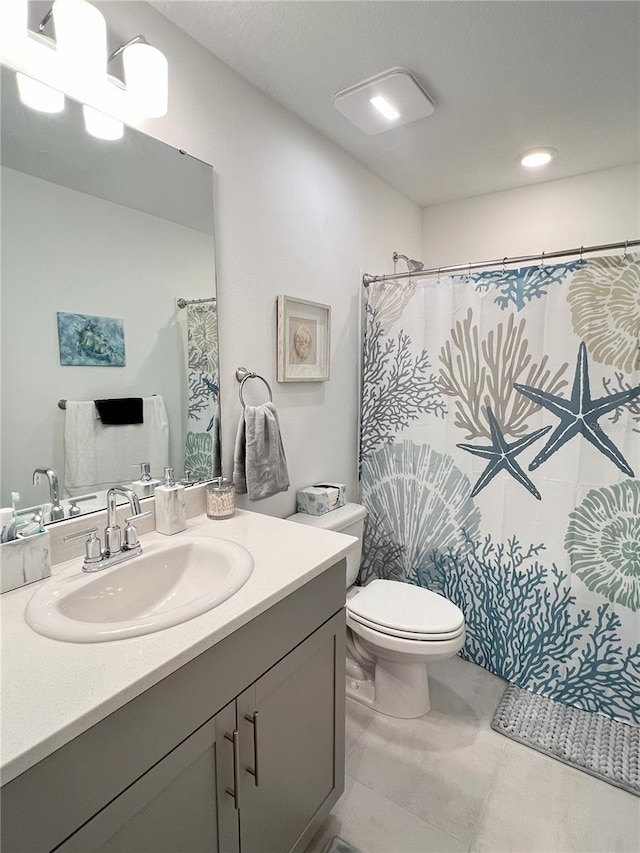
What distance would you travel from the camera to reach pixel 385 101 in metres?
1.70

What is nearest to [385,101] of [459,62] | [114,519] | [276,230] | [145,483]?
[459,62]

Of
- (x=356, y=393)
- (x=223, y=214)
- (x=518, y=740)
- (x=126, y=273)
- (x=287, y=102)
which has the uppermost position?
(x=287, y=102)

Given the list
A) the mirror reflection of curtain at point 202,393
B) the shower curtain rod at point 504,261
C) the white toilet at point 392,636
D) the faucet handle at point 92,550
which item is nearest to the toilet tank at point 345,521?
the white toilet at point 392,636

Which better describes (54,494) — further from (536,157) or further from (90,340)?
(536,157)

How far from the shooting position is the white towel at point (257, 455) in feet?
5.27

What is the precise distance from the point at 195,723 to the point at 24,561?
523 millimetres

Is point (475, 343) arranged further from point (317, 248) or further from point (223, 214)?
Result: point (223, 214)

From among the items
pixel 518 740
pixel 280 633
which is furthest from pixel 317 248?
pixel 518 740

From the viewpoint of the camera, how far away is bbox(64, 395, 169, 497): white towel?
1201mm

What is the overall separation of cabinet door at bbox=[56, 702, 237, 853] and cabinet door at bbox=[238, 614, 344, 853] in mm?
86

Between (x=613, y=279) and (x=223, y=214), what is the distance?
145cm

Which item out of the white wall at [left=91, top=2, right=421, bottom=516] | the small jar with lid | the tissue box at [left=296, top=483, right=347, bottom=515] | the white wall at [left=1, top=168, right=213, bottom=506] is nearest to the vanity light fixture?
the white wall at [left=91, top=2, right=421, bottom=516]

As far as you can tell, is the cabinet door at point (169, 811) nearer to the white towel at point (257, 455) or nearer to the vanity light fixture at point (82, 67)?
the white towel at point (257, 455)

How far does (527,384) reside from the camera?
6.24 feet
